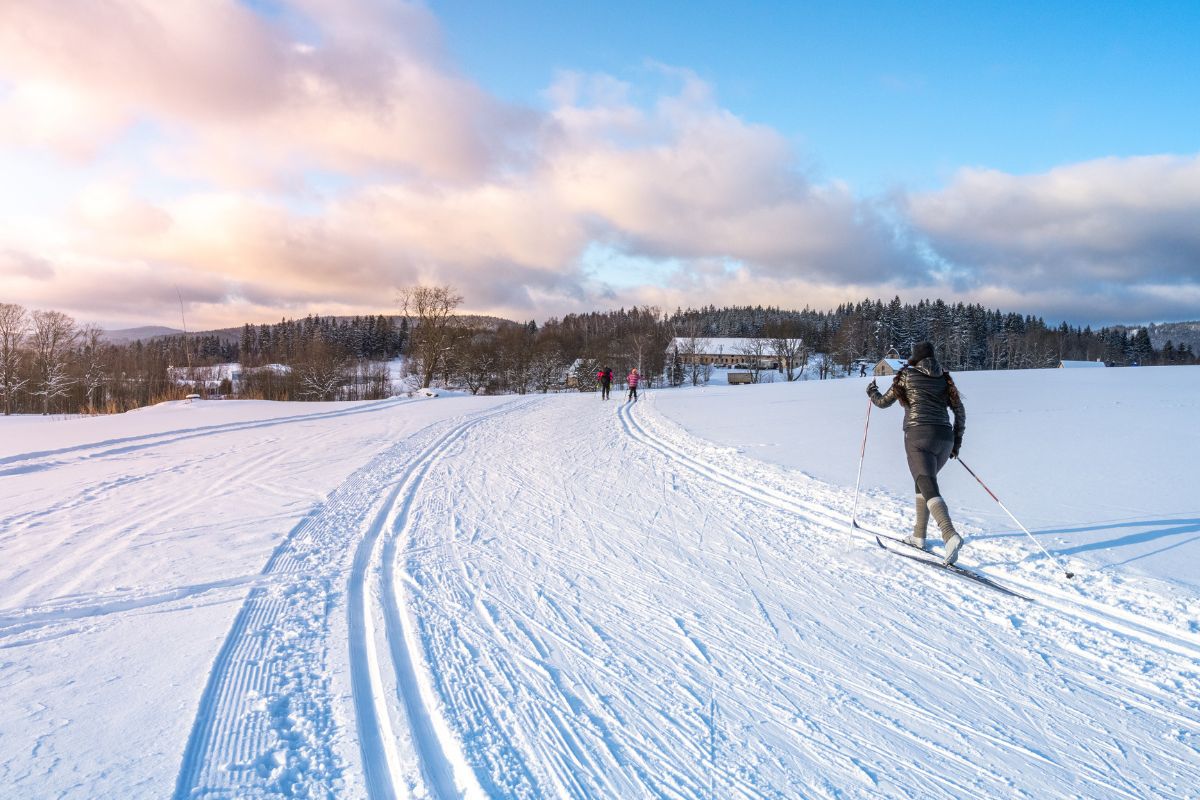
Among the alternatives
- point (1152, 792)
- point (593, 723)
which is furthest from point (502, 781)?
point (1152, 792)

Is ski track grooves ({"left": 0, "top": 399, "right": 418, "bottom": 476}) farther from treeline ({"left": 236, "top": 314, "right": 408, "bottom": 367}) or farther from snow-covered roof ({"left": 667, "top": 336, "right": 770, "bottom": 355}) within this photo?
treeline ({"left": 236, "top": 314, "right": 408, "bottom": 367})

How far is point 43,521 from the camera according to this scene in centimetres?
633

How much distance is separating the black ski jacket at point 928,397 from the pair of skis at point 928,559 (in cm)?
114

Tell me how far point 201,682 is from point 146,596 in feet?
5.61

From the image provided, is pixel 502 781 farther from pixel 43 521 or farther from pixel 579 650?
pixel 43 521

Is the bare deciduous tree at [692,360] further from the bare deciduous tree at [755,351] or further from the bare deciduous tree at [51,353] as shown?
the bare deciduous tree at [51,353]

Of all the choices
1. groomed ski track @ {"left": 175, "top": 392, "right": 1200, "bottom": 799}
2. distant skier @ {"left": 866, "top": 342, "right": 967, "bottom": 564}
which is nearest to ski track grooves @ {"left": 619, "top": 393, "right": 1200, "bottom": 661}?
groomed ski track @ {"left": 175, "top": 392, "right": 1200, "bottom": 799}

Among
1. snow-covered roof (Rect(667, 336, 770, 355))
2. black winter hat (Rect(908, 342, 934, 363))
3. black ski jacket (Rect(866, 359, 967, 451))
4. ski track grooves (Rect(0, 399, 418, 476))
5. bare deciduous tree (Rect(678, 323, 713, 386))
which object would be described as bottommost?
ski track grooves (Rect(0, 399, 418, 476))

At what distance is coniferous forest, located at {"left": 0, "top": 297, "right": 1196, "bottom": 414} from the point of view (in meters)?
44.2

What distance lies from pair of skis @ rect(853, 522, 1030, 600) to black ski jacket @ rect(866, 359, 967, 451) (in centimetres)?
114

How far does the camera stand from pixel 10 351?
40.5 meters

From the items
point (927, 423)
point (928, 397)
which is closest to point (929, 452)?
point (927, 423)

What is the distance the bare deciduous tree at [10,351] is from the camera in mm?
39906

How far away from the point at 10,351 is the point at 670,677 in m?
57.1
